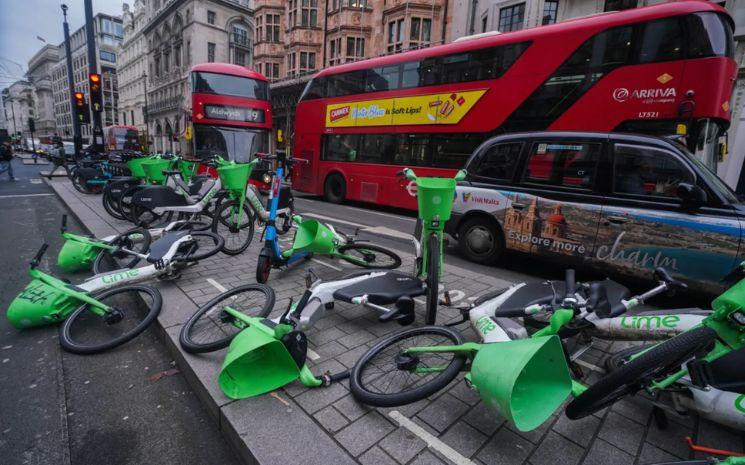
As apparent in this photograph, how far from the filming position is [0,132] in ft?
53.2

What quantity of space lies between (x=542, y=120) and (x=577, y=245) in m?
3.81

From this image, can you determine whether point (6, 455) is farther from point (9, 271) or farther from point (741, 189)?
point (741, 189)

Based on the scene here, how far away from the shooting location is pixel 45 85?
344ft

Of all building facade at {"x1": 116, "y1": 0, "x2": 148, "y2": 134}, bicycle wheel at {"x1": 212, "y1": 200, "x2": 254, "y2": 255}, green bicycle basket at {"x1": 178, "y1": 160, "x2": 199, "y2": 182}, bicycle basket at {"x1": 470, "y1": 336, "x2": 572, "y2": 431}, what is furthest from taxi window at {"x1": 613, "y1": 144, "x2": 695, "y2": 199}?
building facade at {"x1": 116, "y1": 0, "x2": 148, "y2": 134}

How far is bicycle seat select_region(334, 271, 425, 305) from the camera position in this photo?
2963 mm

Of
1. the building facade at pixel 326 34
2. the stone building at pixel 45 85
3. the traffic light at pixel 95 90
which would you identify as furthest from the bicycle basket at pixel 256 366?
the stone building at pixel 45 85

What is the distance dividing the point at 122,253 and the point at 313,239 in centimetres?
231

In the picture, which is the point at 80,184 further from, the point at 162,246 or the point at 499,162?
the point at 499,162

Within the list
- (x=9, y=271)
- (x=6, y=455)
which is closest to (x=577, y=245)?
Answer: (x=6, y=455)

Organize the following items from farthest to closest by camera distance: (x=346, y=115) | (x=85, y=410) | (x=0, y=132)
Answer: (x=0, y=132), (x=346, y=115), (x=85, y=410)

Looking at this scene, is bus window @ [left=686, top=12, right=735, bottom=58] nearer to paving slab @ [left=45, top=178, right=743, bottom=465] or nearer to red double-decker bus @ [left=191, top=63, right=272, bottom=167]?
paving slab @ [left=45, top=178, right=743, bottom=465]

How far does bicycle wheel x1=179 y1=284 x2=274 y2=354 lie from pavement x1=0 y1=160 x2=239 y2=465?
0.85 feet

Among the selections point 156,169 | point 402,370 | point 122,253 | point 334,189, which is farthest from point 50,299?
point 334,189

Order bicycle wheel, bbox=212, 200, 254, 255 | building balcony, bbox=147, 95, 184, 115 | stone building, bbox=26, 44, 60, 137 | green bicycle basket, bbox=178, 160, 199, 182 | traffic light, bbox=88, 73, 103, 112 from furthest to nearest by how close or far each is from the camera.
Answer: stone building, bbox=26, 44, 60, 137
building balcony, bbox=147, 95, 184, 115
traffic light, bbox=88, 73, 103, 112
green bicycle basket, bbox=178, 160, 199, 182
bicycle wheel, bbox=212, 200, 254, 255
